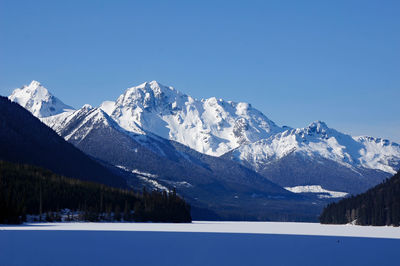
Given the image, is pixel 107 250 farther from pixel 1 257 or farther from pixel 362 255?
pixel 362 255

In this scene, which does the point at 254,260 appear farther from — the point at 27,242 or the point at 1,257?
the point at 27,242

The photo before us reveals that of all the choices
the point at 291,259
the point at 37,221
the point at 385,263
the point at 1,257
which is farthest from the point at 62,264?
the point at 37,221

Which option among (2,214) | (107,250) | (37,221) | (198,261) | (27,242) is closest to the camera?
(198,261)

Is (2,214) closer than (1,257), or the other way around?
(1,257)

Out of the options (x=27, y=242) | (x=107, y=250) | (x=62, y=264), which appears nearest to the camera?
(x=62, y=264)

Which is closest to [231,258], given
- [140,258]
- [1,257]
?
[140,258]

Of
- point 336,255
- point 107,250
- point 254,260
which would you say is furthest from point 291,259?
point 107,250

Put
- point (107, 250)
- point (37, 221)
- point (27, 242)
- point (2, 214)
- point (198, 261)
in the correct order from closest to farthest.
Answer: point (198, 261) → point (107, 250) → point (27, 242) → point (2, 214) → point (37, 221)

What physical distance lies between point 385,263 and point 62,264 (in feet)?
113

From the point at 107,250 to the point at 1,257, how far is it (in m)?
16.6

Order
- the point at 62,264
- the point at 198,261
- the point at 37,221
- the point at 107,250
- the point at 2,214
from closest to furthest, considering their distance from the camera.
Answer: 1. the point at 62,264
2. the point at 198,261
3. the point at 107,250
4. the point at 2,214
5. the point at 37,221

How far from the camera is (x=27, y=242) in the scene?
3538 inches

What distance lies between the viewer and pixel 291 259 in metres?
75.0

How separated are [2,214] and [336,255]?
9044cm
